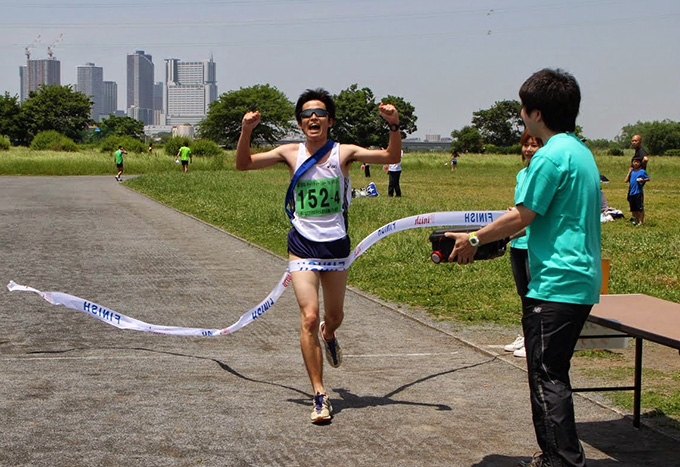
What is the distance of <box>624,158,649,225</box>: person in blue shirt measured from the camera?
19.6 meters

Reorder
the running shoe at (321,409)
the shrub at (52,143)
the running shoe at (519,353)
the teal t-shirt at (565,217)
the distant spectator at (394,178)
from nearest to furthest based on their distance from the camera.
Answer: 1. the teal t-shirt at (565,217)
2. the running shoe at (321,409)
3. the running shoe at (519,353)
4. the distant spectator at (394,178)
5. the shrub at (52,143)

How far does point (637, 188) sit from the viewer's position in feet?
64.5

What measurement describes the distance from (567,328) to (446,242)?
0.86 m

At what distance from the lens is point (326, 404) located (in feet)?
17.8

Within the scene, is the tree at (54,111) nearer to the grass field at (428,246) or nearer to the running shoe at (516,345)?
the grass field at (428,246)

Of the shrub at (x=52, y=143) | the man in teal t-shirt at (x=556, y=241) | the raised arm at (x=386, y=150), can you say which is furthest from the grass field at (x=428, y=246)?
the shrub at (x=52, y=143)

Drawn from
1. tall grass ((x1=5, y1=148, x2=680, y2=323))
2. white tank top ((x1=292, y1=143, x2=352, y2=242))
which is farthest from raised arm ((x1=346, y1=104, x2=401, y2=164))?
tall grass ((x1=5, y1=148, x2=680, y2=323))

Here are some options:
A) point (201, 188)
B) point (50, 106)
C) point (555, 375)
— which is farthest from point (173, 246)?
point (50, 106)

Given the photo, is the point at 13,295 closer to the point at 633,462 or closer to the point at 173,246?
the point at 173,246

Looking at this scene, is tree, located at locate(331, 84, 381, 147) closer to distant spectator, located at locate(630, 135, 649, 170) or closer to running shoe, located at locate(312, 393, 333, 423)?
distant spectator, located at locate(630, 135, 649, 170)

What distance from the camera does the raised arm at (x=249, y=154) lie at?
573 centimetres

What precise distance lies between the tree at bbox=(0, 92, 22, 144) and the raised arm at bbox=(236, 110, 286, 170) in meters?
109

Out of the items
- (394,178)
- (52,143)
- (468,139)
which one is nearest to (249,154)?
(394,178)

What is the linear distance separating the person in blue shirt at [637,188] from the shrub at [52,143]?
216 ft
